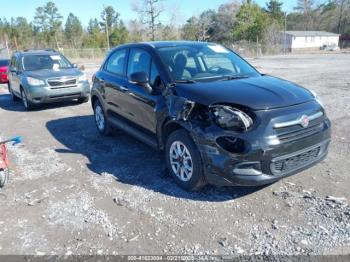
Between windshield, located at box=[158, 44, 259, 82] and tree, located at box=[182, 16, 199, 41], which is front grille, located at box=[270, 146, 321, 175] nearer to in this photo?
windshield, located at box=[158, 44, 259, 82]

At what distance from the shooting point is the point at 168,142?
14.1 feet

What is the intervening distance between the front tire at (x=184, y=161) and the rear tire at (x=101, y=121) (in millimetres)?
2525

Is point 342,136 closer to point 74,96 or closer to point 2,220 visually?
point 2,220

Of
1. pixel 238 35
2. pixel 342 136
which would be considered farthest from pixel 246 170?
pixel 238 35

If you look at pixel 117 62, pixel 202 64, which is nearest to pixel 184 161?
pixel 202 64

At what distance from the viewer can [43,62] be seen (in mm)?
10516

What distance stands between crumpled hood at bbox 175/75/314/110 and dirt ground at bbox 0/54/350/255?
1.13m

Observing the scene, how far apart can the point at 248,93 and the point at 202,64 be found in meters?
1.18

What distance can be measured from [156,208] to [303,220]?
63.0 inches

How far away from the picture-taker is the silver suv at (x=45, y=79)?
949 cm

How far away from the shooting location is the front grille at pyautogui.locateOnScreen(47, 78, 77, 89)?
31.3 ft

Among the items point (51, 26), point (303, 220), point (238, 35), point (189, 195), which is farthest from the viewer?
point (51, 26)

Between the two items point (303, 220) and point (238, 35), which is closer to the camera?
point (303, 220)

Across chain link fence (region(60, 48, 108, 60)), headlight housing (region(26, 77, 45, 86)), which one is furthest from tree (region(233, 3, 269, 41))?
headlight housing (region(26, 77, 45, 86))
